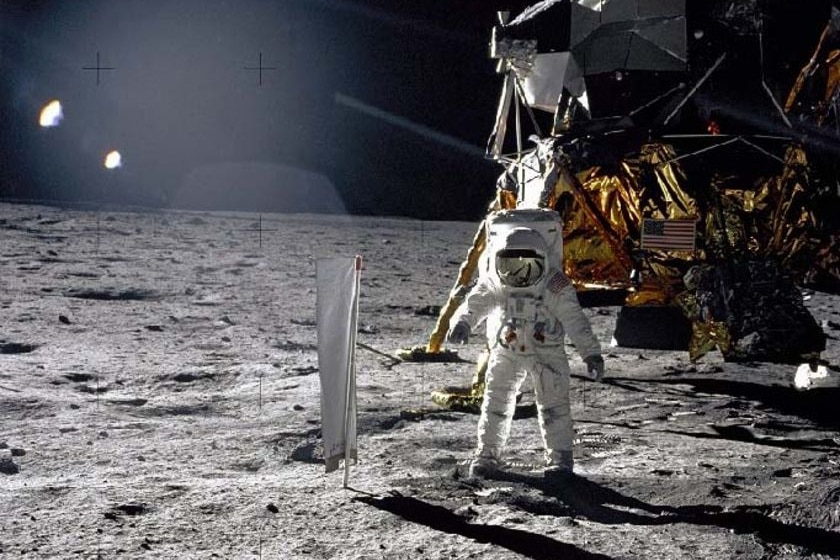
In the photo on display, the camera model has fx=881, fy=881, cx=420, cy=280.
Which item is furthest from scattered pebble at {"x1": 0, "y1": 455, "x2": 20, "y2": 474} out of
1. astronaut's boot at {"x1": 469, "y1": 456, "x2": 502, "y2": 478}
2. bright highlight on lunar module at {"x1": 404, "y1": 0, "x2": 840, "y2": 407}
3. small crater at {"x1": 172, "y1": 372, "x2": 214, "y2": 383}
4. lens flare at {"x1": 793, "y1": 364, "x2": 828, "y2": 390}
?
lens flare at {"x1": 793, "y1": 364, "x2": 828, "y2": 390}

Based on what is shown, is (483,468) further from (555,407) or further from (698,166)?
(698,166)

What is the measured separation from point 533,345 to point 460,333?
299 millimetres

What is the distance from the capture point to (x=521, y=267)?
137 inches

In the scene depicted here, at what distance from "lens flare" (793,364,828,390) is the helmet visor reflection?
8.20 feet

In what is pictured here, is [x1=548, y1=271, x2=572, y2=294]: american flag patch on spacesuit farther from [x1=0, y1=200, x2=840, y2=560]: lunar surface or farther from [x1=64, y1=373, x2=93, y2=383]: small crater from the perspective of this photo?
[x1=64, y1=373, x2=93, y2=383]: small crater

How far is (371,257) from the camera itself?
11102 millimetres

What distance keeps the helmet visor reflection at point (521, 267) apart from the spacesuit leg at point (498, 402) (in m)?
0.29

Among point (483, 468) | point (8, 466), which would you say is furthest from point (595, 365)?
point (8, 466)

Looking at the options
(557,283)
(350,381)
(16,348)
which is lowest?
(16,348)

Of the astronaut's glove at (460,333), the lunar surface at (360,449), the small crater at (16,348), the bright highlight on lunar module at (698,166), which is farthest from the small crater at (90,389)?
the astronaut's glove at (460,333)

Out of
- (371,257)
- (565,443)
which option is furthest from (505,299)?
(371,257)

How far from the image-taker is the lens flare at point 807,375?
5137mm

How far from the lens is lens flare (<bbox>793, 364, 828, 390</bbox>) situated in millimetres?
5137

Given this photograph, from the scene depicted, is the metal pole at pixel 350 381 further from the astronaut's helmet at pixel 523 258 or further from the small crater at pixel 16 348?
the small crater at pixel 16 348
